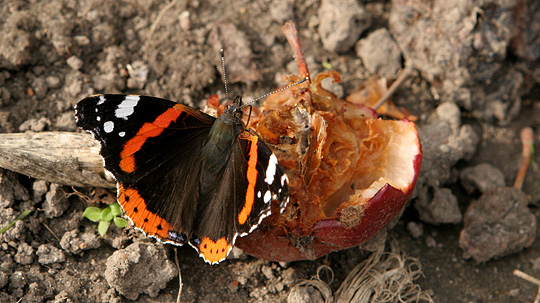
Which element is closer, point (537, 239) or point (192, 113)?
point (192, 113)

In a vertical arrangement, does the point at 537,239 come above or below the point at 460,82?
below

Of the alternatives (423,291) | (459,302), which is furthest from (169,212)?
(459,302)

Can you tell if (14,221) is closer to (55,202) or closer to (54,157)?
(55,202)

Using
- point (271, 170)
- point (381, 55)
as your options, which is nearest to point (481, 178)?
point (381, 55)

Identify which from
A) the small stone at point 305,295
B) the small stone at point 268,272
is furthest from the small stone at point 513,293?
the small stone at point 268,272

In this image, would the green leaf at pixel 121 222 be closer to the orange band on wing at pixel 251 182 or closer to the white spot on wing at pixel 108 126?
the white spot on wing at pixel 108 126

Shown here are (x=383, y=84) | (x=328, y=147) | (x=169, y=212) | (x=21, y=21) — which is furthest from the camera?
(x=383, y=84)

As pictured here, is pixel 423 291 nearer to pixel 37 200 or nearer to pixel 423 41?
pixel 423 41
